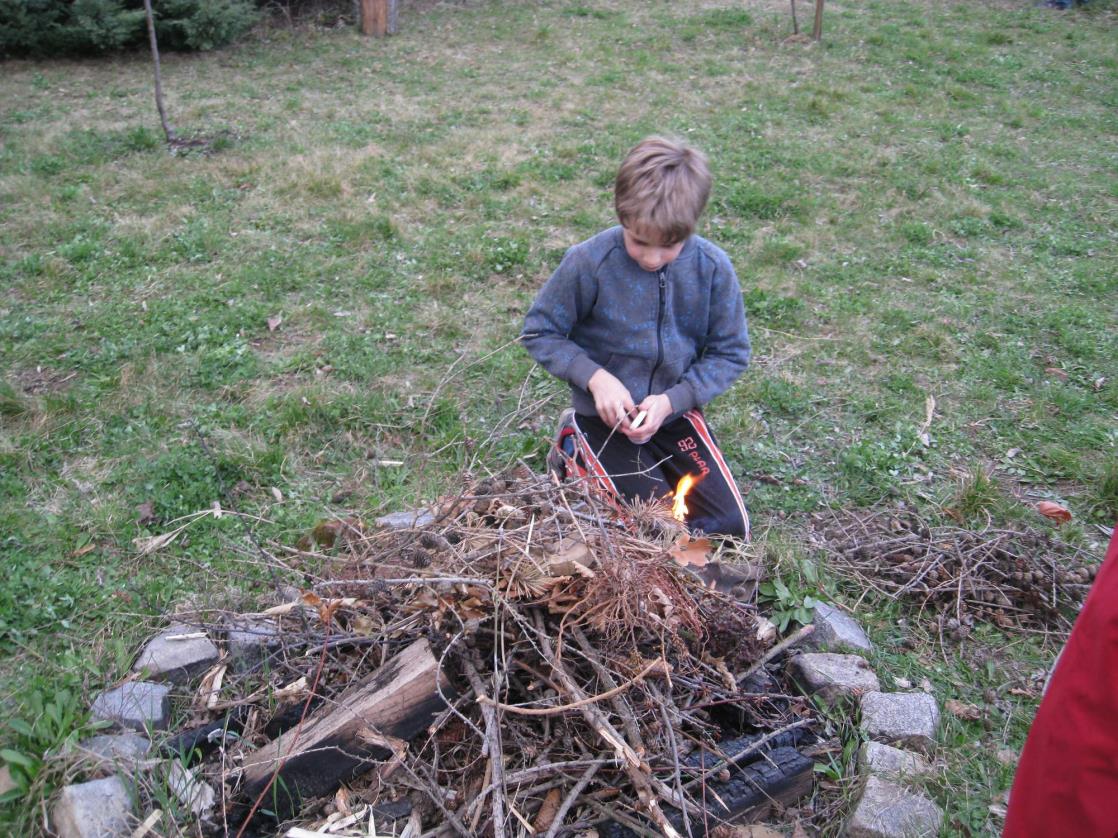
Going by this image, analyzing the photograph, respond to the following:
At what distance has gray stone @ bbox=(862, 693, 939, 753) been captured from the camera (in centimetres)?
240

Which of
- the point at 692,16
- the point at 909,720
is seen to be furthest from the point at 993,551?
the point at 692,16

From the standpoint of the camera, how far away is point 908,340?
4715 millimetres

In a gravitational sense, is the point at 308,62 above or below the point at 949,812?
above

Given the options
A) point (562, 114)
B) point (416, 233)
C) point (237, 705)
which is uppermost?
point (562, 114)

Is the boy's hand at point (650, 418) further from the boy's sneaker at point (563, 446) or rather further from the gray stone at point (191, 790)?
the gray stone at point (191, 790)

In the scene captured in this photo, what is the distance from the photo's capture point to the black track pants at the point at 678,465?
314 cm

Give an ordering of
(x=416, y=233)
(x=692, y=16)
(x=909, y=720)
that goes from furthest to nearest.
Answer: (x=692, y=16), (x=416, y=233), (x=909, y=720)

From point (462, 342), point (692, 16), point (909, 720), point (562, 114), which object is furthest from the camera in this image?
point (692, 16)

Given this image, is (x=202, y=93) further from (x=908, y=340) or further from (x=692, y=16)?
(x=908, y=340)

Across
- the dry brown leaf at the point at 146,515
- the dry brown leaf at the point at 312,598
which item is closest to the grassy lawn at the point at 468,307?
the dry brown leaf at the point at 146,515

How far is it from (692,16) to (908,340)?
8.68 metres

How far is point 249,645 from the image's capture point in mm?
2488

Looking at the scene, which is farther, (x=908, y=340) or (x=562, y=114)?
(x=562, y=114)

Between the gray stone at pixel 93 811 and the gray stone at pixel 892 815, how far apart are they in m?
1.81
